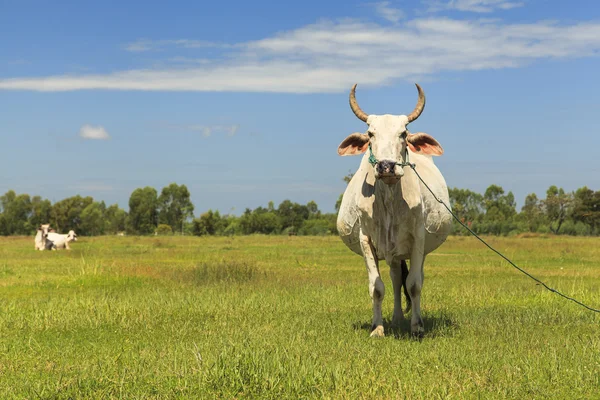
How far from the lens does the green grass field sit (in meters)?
6.10

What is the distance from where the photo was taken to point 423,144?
9062mm

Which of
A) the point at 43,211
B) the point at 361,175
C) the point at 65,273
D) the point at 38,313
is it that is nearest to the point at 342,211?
the point at 361,175

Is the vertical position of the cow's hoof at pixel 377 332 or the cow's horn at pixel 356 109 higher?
the cow's horn at pixel 356 109

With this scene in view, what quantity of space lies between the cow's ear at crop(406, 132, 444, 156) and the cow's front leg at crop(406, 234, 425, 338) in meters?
1.17

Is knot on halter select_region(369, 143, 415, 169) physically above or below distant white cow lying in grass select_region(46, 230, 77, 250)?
above

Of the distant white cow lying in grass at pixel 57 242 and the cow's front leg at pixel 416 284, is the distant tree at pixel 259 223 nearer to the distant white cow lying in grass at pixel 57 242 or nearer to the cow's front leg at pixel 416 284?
the distant white cow lying in grass at pixel 57 242

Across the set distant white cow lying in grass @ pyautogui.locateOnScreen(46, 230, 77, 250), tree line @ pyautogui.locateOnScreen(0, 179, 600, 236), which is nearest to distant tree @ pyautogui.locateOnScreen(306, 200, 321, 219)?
tree line @ pyautogui.locateOnScreen(0, 179, 600, 236)

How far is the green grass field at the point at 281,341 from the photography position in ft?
20.0

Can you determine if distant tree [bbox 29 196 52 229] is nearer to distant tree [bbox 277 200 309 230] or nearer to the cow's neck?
distant tree [bbox 277 200 309 230]

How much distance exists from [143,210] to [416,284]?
8507 centimetres

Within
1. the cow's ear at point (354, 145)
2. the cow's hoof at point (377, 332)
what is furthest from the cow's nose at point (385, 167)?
the cow's hoof at point (377, 332)

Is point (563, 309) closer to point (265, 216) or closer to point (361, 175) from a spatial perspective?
A: point (361, 175)

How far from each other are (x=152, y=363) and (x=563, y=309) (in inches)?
279

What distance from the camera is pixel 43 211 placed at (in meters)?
87.6
